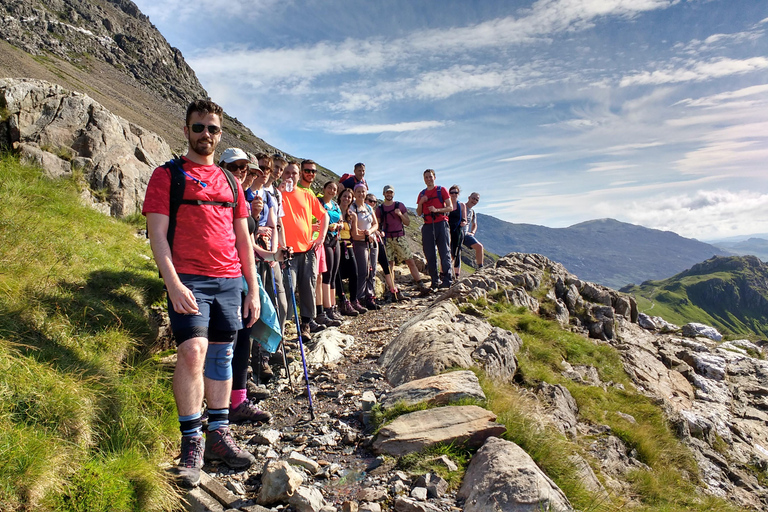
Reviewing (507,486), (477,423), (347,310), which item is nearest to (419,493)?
(507,486)

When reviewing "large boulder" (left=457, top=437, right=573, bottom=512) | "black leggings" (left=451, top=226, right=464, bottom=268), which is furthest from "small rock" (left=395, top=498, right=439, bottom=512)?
"black leggings" (left=451, top=226, right=464, bottom=268)

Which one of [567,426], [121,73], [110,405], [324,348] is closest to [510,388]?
[567,426]

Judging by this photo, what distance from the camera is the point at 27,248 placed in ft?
19.9

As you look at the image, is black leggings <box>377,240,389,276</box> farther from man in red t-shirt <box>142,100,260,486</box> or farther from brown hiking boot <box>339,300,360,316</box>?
man in red t-shirt <box>142,100,260,486</box>

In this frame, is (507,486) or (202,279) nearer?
(507,486)

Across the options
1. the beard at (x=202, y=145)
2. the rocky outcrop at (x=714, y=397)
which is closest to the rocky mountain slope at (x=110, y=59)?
the beard at (x=202, y=145)

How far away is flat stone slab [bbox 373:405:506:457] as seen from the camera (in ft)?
14.9

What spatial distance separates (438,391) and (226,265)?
10.5 feet

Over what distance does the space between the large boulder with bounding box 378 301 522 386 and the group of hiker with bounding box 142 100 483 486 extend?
189 centimetres

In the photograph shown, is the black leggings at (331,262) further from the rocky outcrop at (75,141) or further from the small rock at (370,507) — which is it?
the rocky outcrop at (75,141)

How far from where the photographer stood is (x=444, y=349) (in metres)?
6.95

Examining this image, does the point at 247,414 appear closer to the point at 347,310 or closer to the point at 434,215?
the point at 347,310

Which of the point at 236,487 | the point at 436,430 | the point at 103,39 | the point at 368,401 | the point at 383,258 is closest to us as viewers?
the point at 236,487

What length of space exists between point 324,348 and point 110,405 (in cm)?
407
